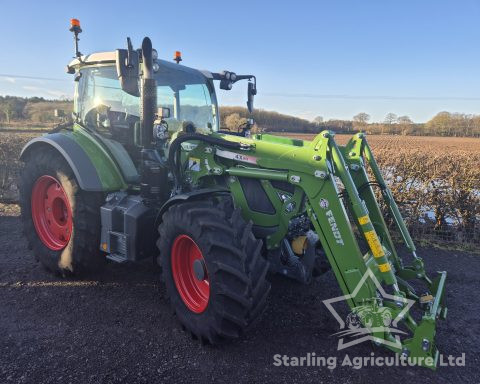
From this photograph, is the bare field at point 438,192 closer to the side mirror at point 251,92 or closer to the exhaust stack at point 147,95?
the side mirror at point 251,92

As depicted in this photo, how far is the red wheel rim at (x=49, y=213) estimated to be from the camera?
4.43 m

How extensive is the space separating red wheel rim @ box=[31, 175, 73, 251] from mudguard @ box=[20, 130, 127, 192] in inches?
21.0

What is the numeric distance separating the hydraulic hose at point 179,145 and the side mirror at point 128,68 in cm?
59

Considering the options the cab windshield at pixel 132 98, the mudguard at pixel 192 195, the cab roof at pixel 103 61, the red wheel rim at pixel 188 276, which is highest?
the cab roof at pixel 103 61

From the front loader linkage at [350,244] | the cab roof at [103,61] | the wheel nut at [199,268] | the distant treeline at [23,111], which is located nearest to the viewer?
the front loader linkage at [350,244]

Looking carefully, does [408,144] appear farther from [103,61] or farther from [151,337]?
[151,337]

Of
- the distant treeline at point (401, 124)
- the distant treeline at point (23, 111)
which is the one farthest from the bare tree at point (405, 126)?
the distant treeline at point (23, 111)

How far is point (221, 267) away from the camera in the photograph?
2.69 m

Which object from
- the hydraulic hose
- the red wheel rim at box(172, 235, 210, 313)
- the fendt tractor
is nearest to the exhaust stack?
the fendt tractor

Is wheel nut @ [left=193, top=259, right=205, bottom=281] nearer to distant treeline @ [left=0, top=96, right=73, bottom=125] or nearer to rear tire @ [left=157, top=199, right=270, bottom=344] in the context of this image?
rear tire @ [left=157, top=199, right=270, bottom=344]

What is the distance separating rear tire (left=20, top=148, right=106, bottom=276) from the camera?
3.95 m

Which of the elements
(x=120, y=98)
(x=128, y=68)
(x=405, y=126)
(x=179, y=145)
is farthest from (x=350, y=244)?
(x=405, y=126)

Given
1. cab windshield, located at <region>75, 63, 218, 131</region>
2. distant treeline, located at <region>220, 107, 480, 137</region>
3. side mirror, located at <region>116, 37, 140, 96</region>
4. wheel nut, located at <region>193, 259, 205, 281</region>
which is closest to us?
wheel nut, located at <region>193, 259, 205, 281</region>

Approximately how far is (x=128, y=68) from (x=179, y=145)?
2.72 feet
